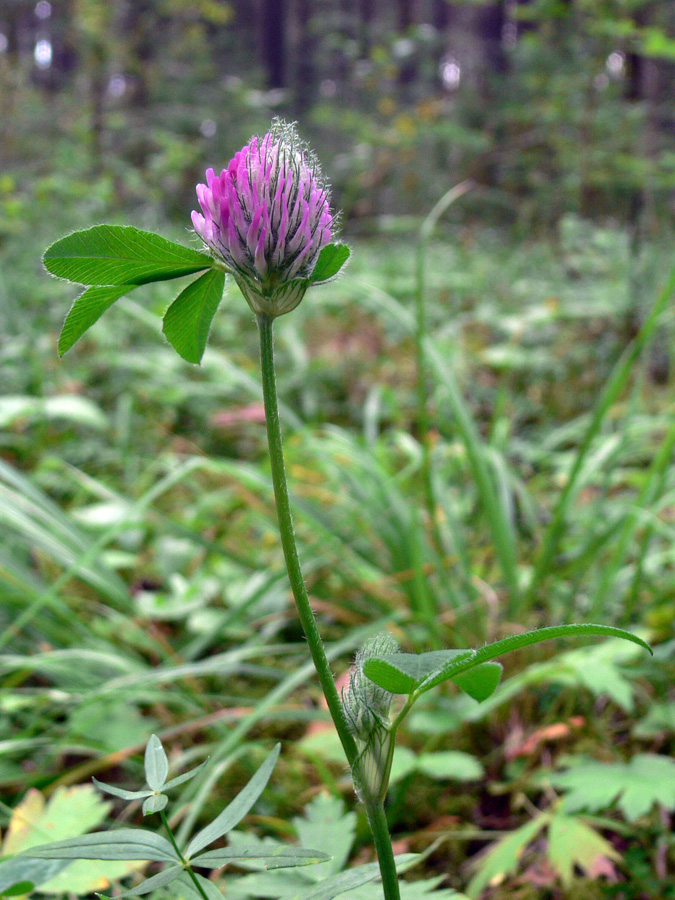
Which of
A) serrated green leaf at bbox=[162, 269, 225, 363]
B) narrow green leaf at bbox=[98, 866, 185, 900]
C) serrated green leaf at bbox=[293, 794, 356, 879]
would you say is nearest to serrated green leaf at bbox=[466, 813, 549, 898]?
serrated green leaf at bbox=[293, 794, 356, 879]

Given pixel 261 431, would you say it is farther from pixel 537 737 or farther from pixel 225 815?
pixel 225 815

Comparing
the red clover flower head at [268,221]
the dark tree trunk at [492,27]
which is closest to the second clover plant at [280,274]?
the red clover flower head at [268,221]

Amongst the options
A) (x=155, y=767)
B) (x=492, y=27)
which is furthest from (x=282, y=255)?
(x=492, y=27)

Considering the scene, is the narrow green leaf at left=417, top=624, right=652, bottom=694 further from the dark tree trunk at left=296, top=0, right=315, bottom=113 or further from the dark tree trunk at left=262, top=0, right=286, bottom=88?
the dark tree trunk at left=262, top=0, right=286, bottom=88

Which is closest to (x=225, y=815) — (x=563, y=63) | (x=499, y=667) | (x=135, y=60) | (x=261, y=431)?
(x=499, y=667)

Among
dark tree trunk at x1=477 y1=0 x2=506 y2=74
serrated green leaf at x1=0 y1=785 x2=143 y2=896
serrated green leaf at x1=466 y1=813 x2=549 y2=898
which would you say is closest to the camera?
serrated green leaf at x1=0 y1=785 x2=143 y2=896

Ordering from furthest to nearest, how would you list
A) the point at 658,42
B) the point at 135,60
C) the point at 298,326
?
the point at 135,60
the point at 298,326
the point at 658,42
